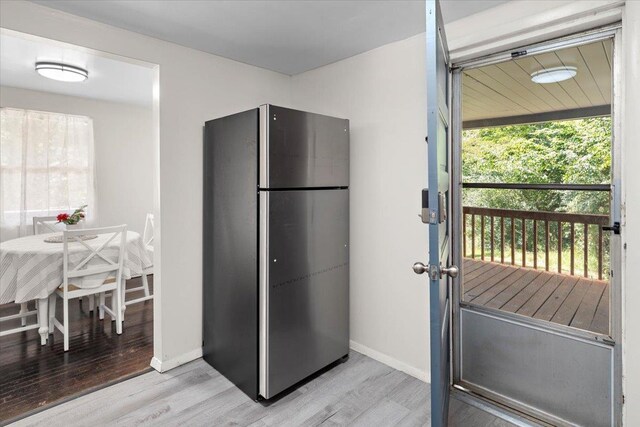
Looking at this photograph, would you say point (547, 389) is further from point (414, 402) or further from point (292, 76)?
point (292, 76)

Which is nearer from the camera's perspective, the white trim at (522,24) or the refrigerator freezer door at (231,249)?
the white trim at (522,24)

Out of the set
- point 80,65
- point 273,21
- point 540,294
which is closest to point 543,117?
point 540,294

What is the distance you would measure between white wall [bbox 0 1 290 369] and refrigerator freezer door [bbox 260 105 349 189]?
781mm

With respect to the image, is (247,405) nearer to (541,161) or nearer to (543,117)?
(541,161)

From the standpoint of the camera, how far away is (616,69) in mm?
1665

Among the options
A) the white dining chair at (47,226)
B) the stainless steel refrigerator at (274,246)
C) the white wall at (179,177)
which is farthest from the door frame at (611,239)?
the white dining chair at (47,226)

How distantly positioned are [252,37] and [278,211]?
3.88 feet

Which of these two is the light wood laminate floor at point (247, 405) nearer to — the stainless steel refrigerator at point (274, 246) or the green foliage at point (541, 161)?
the stainless steel refrigerator at point (274, 246)


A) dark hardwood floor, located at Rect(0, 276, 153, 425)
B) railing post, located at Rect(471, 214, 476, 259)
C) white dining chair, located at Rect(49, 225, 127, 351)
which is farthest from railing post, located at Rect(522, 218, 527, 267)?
white dining chair, located at Rect(49, 225, 127, 351)

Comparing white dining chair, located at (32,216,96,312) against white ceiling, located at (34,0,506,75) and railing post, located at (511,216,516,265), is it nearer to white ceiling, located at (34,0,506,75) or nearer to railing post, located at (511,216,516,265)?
white ceiling, located at (34,0,506,75)

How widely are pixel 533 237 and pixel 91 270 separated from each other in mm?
3266

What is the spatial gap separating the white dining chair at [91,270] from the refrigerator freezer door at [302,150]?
1.74m

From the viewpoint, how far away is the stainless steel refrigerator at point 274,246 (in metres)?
2.12

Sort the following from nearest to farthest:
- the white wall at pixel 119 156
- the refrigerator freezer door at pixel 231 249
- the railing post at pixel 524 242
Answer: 1. the railing post at pixel 524 242
2. the refrigerator freezer door at pixel 231 249
3. the white wall at pixel 119 156
